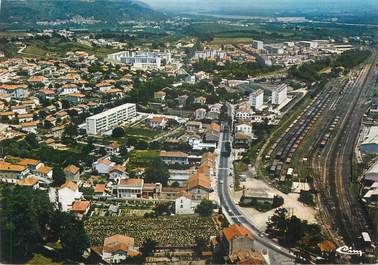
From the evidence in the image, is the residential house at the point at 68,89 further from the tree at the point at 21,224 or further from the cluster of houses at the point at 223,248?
the cluster of houses at the point at 223,248

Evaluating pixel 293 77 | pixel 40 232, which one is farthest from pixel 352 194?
pixel 293 77

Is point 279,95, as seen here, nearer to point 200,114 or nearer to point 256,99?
point 256,99

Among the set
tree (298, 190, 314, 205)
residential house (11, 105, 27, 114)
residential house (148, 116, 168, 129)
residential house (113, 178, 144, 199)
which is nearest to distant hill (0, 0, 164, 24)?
residential house (11, 105, 27, 114)

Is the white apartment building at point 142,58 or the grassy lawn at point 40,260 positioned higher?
the white apartment building at point 142,58

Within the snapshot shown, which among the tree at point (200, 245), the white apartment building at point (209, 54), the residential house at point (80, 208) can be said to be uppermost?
the white apartment building at point (209, 54)

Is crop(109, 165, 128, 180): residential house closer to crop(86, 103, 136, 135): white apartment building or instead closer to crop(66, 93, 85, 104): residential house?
crop(86, 103, 136, 135): white apartment building

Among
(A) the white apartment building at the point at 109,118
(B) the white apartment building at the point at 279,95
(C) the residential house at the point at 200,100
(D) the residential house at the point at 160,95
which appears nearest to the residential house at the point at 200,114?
(C) the residential house at the point at 200,100
